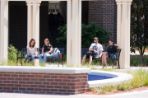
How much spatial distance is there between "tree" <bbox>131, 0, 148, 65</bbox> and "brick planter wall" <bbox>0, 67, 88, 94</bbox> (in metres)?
16.2

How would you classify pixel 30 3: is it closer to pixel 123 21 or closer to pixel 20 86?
pixel 123 21

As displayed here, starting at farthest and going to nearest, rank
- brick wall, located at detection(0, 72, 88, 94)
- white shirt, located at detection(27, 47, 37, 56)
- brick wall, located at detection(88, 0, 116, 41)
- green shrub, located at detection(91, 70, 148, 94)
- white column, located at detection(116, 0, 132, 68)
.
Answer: brick wall, located at detection(88, 0, 116, 41) → white column, located at detection(116, 0, 132, 68) → white shirt, located at detection(27, 47, 37, 56) → green shrub, located at detection(91, 70, 148, 94) → brick wall, located at detection(0, 72, 88, 94)

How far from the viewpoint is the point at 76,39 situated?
24.9 meters

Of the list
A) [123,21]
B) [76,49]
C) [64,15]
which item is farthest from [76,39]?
[64,15]

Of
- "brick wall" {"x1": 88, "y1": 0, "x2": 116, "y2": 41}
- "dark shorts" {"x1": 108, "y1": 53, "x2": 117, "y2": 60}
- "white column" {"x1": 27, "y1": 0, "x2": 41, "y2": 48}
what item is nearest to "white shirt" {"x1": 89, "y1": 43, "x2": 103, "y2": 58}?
"dark shorts" {"x1": 108, "y1": 53, "x2": 117, "y2": 60}

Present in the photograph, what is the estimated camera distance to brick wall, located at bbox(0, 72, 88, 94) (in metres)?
12.5

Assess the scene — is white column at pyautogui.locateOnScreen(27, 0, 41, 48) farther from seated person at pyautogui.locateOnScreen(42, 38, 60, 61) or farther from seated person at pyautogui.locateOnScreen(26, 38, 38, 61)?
seated person at pyautogui.locateOnScreen(26, 38, 38, 61)

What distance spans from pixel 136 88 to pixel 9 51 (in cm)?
1352

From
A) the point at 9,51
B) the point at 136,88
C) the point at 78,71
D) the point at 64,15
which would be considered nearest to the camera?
the point at 78,71

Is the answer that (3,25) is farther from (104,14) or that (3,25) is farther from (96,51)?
(104,14)

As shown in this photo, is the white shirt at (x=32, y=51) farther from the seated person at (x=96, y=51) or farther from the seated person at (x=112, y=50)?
the seated person at (x=112, y=50)

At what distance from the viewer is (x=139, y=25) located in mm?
28938

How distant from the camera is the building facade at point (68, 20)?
80.8ft

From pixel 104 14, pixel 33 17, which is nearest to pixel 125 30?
pixel 33 17
